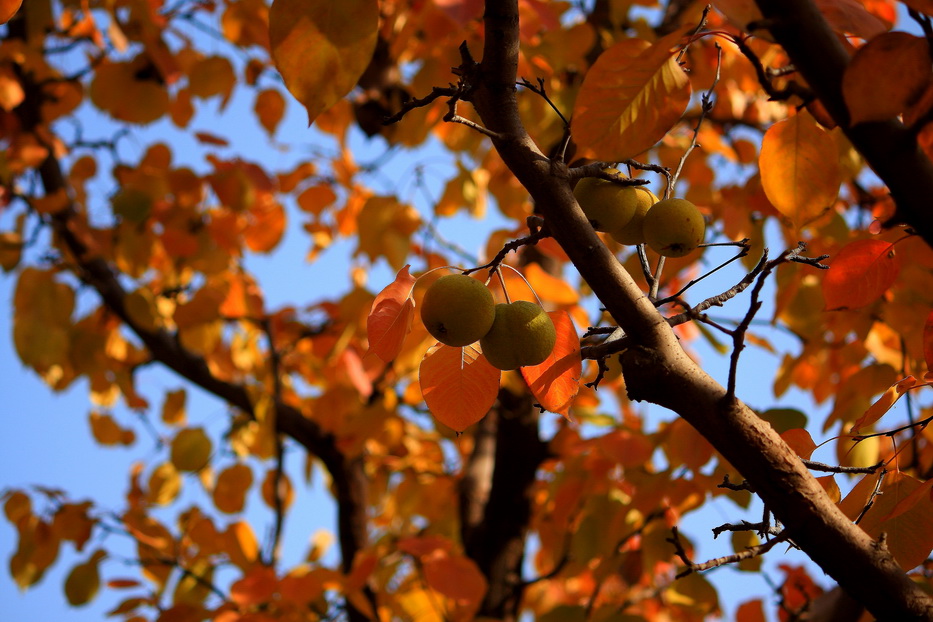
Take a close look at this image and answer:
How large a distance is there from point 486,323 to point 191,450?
2.22m

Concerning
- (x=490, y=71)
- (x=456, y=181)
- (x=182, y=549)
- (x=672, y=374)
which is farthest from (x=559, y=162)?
(x=182, y=549)

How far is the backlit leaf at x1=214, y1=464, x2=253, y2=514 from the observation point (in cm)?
281

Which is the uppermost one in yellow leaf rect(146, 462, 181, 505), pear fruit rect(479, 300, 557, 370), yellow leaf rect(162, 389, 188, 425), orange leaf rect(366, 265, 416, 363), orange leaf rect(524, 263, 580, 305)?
yellow leaf rect(162, 389, 188, 425)

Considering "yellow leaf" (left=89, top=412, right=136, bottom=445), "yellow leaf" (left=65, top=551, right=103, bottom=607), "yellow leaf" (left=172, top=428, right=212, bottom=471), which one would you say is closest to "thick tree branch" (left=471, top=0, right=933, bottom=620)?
"yellow leaf" (left=172, top=428, right=212, bottom=471)

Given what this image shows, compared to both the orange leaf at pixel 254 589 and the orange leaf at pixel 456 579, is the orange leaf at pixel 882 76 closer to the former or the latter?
the orange leaf at pixel 456 579

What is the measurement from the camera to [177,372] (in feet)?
9.15

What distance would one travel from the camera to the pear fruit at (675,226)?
859 mm

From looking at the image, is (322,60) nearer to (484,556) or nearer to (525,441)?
(525,441)

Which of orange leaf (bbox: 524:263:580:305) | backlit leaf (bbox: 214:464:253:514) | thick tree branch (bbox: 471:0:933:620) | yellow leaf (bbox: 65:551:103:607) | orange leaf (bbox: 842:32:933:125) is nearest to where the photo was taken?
orange leaf (bbox: 842:32:933:125)

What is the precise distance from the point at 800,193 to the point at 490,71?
0.41 m

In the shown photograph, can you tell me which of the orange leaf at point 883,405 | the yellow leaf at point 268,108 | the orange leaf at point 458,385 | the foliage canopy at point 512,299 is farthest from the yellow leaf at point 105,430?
the orange leaf at point 883,405

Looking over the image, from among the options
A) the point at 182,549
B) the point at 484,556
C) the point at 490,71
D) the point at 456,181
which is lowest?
the point at 490,71

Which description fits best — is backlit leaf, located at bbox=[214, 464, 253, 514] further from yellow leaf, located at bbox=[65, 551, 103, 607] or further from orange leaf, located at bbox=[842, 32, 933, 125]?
orange leaf, located at bbox=[842, 32, 933, 125]

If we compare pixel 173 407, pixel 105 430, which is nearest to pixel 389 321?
pixel 173 407
